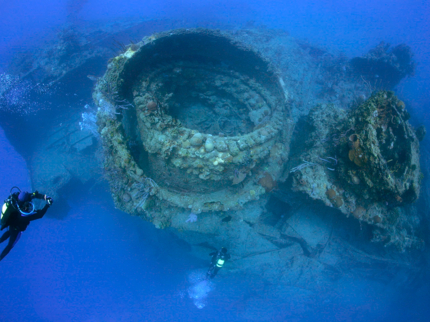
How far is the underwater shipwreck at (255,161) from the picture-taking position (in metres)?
4.45

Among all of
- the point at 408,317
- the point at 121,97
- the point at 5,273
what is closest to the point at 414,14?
the point at 408,317

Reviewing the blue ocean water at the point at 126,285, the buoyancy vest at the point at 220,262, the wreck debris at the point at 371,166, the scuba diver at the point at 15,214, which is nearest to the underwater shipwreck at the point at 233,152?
the wreck debris at the point at 371,166

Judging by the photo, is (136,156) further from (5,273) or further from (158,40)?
(5,273)

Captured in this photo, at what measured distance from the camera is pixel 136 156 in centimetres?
538

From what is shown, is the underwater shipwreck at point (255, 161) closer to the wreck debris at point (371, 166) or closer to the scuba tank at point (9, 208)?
the wreck debris at point (371, 166)

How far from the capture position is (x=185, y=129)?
4.60 metres

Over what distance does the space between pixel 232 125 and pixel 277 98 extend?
2.25m

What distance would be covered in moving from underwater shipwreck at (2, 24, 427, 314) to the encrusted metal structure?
0.11 ft

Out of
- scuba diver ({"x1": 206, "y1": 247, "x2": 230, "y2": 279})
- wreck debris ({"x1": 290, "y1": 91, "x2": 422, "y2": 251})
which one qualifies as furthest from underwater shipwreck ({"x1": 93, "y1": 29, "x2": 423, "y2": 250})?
scuba diver ({"x1": 206, "y1": 247, "x2": 230, "y2": 279})

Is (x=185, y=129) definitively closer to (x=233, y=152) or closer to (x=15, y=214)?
(x=233, y=152)

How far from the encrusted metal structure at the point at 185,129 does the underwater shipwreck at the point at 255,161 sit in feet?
0.11

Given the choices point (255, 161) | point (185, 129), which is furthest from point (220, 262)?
point (185, 129)

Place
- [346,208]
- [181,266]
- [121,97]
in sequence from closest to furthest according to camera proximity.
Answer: [346,208] → [121,97] → [181,266]

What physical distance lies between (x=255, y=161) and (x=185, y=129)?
1947 mm
